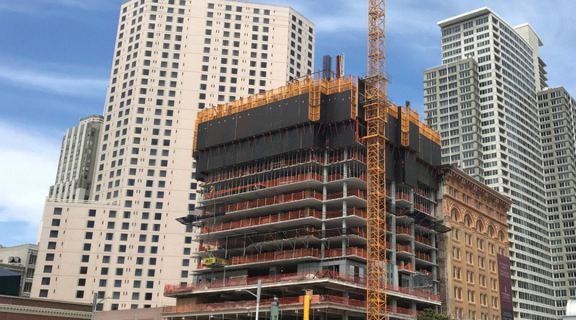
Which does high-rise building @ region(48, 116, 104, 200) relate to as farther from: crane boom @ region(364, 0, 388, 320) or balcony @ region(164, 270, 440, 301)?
crane boom @ region(364, 0, 388, 320)

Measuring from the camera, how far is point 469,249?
10906 cm

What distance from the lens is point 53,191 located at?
196 metres

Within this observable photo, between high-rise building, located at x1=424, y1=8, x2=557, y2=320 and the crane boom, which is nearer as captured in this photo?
the crane boom

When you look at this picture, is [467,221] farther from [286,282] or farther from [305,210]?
[286,282]

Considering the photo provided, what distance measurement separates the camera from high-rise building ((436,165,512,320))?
102 metres

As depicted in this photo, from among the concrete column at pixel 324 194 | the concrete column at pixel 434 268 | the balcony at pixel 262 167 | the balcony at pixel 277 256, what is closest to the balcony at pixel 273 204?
the concrete column at pixel 324 194

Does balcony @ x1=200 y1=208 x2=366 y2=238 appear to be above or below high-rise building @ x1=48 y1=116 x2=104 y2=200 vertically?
below

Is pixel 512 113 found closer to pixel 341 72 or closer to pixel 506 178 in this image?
pixel 506 178

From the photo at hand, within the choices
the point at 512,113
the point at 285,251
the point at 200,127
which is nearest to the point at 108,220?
the point at 200,127

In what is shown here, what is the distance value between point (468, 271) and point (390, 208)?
24604 millimetres

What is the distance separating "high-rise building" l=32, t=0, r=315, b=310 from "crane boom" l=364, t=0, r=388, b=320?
181 ft

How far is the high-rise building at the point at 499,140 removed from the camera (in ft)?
584

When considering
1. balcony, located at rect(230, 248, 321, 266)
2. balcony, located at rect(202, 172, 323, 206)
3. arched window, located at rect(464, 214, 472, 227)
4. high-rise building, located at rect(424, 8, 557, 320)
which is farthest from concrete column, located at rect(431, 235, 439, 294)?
high-rise building, located at rect(424, 8, 557, 320)

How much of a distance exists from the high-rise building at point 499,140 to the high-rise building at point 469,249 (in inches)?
2320
